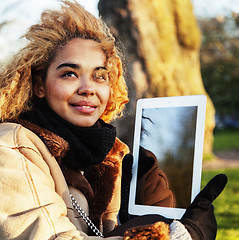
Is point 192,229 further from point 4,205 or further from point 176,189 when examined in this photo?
point 4,205

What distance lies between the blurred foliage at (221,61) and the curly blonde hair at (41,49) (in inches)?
676

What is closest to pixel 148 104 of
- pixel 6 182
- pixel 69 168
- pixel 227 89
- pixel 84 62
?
pixel 84 62

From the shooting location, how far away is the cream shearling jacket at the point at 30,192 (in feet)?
4.70

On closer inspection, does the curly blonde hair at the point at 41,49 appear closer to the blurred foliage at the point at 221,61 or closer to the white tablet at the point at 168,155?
the white tablet at the point at 168,155

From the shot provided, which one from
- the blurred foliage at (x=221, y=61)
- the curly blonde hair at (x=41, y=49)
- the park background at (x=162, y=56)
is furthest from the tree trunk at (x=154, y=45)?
the blurred foliage at (x=221, y=61)

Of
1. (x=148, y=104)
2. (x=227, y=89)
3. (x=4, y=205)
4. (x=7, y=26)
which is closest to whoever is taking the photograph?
(x=4, y=205)

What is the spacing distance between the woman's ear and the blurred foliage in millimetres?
17388

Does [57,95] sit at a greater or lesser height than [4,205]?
greater

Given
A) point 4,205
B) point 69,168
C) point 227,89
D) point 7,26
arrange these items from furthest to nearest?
point 227,89 → point 7,26 → point 69,168 → point 4,205

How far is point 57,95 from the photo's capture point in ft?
6.26

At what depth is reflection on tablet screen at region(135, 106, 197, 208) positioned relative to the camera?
6.17 feet

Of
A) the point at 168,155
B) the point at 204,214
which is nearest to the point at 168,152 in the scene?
the point at 168,155

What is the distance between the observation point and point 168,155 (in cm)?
200

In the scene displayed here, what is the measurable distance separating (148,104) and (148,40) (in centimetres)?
525
